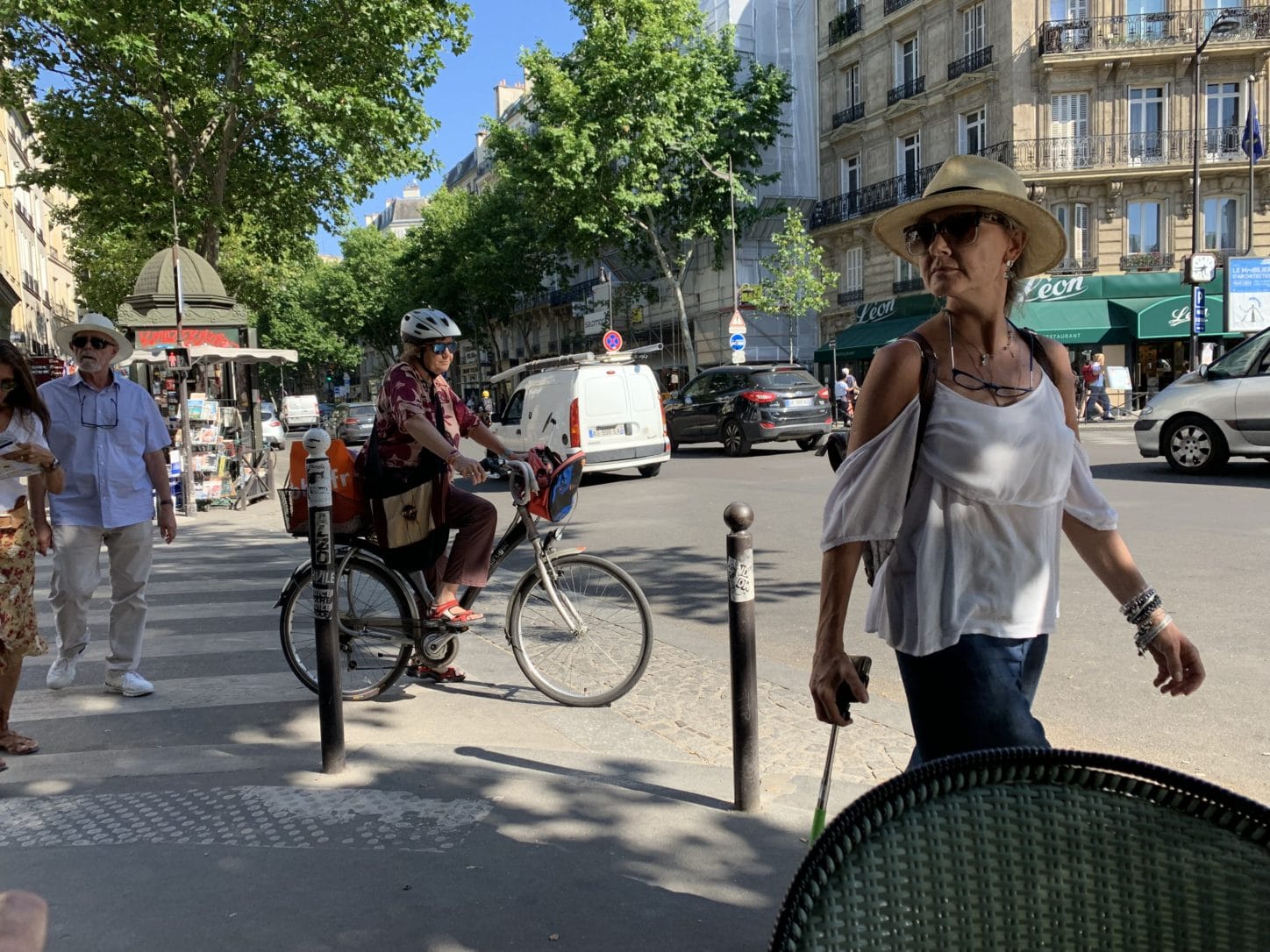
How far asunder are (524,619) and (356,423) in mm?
29070

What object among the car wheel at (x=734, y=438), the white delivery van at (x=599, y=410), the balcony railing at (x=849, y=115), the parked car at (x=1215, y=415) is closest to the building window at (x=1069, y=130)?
the balcony railing at (x=849, y=115)

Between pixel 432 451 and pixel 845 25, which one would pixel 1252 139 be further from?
pixel 432 451

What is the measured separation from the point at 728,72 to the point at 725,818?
1415 inches

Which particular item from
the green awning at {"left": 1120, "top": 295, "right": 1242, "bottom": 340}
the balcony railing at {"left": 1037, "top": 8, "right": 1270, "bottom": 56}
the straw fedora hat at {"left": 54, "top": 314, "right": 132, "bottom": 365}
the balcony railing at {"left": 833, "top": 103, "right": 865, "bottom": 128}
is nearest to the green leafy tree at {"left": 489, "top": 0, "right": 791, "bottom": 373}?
the balcony railing at {"left": 833, "top": 103, "right": 865, "bottom": 128}

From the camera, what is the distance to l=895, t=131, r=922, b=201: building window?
33.4m

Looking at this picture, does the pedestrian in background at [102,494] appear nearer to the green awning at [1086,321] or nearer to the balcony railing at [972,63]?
the green awning at [1086,321]

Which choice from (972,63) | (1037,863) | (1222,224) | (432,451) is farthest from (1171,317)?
(1037,863)

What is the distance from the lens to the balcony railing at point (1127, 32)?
1135 inches

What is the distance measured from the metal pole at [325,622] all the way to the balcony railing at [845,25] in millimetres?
36410

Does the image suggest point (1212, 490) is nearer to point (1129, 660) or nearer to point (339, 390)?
point (1129, 660)

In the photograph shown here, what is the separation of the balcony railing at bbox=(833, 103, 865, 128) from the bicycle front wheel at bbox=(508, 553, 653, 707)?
34621mm

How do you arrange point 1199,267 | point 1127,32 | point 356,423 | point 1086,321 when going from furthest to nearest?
point 356,423 → point 1127,32 → point 1086,321 → point 1199,267

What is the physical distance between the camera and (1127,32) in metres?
29.3

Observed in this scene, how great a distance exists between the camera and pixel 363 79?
20.4m
